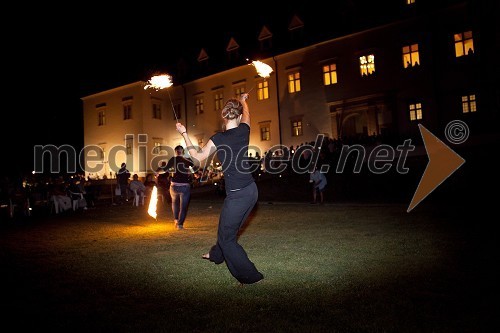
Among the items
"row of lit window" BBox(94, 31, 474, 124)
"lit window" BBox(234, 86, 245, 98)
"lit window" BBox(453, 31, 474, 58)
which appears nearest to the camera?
"lit window" BBox(453, 31, 474, 58)

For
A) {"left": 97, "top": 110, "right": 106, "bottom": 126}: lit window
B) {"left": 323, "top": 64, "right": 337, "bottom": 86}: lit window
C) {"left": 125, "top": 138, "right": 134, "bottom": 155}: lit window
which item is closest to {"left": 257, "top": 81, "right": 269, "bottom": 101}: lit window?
{"left": 323, "top": 64, "right": 337, "bottom": 86}: lit window

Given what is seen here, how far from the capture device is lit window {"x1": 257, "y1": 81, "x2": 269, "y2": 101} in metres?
34.3

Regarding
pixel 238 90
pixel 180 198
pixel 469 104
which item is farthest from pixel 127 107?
pixel 180 198

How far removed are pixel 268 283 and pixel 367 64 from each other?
88.6 ft

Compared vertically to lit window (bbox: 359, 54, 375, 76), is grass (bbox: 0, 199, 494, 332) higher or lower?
lower

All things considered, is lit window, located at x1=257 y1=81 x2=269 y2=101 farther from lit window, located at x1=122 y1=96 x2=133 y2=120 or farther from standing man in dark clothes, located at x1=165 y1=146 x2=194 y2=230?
standing man in dark clothes, located at x1=165 y1=146 x2=194 y2=230

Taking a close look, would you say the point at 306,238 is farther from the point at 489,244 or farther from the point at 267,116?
the point at 267,116

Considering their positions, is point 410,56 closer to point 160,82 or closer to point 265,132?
point 265,132

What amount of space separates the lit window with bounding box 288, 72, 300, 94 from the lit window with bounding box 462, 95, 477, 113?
12.7m

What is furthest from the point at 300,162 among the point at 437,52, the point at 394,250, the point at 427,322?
the point at 427,322

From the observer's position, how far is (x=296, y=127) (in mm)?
32500

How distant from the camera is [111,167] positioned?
40938mm

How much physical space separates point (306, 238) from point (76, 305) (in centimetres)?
504

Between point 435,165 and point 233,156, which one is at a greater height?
point 435,165
